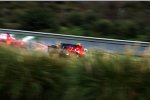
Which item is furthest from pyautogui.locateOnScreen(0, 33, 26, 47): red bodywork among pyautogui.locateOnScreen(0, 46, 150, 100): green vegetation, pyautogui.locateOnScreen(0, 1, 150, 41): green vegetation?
pyautogui.locateOnScreen(0, 1, 150, 41): green vegetation

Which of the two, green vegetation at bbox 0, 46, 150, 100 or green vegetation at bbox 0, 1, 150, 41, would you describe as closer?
green vegetation at bbox 0, 46, 150, 100

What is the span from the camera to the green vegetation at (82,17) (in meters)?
16.3

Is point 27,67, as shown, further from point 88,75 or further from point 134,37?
point 134,37

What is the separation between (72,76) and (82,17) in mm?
10971

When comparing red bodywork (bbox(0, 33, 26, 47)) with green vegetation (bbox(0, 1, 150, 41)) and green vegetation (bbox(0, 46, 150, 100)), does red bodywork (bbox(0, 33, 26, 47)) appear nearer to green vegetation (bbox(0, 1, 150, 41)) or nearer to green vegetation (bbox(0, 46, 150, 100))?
green vegetation (bbox(0, 46, 150, 100))

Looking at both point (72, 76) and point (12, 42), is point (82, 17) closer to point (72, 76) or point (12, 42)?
point (12, 42)

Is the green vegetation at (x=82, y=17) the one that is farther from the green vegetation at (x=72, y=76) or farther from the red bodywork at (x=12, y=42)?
the green vegetation at (x=72, y=76)

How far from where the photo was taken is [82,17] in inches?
690

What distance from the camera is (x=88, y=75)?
6605 millimetres

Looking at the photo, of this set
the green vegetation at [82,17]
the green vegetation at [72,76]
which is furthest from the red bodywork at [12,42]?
the green vegetation at [82,17]

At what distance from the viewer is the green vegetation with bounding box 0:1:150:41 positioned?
1630 centimetres

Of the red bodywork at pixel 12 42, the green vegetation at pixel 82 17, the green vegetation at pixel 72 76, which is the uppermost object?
the green vegetation at pixel 82 17

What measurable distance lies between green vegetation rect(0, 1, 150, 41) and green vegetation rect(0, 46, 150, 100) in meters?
8.83

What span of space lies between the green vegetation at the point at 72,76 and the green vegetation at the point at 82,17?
29.0 feet
